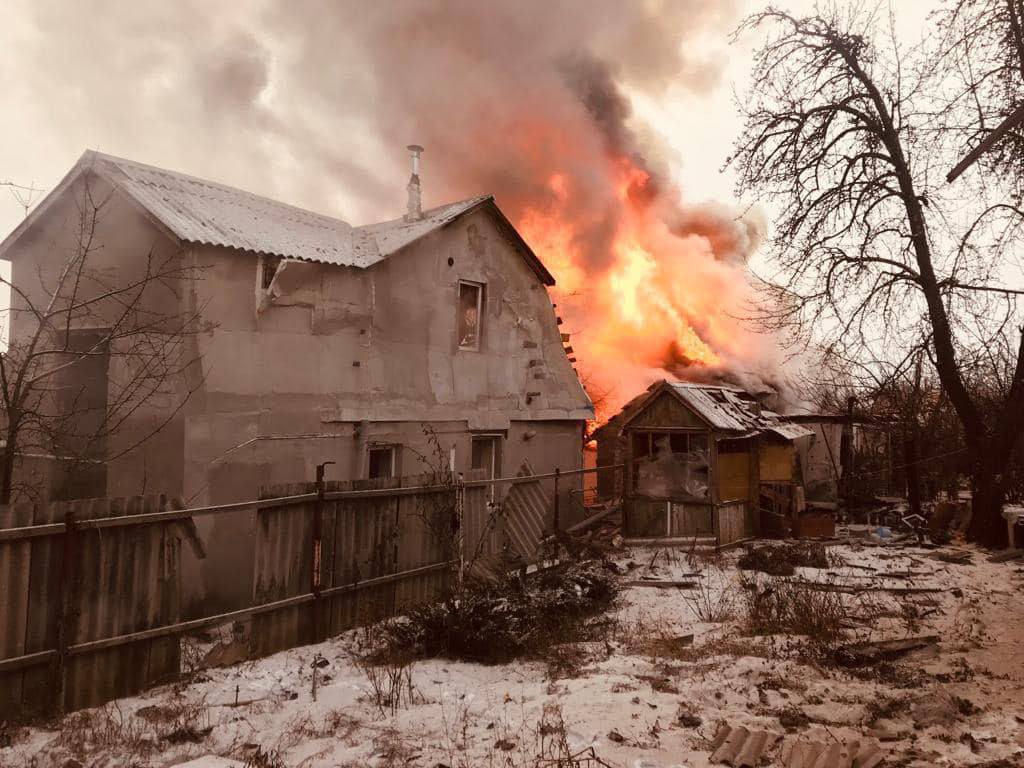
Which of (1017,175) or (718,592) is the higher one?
(1017,175)

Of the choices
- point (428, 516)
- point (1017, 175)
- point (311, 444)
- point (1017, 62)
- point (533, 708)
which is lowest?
point (533, 708)

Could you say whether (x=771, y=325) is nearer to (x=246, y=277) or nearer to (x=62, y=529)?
(x=246, y=277)

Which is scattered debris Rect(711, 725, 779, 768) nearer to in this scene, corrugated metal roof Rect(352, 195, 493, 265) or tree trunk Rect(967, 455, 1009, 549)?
corrugated metal roof Rect(352, 195, 493, 265)

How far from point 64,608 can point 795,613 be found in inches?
293

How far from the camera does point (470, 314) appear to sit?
1485cm

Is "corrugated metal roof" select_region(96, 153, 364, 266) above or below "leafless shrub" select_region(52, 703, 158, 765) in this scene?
above

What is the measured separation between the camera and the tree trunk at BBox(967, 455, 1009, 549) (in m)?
13.1

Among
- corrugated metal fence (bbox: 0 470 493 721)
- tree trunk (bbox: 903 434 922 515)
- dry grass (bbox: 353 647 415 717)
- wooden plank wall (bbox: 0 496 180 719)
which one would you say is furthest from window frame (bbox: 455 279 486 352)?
tree trunk (bbox: 903 434 922 515)

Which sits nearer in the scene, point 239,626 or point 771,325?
point 239,626

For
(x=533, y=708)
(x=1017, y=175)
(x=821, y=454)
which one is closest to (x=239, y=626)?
(x=533, y=708)

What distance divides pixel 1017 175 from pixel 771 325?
514 centimetres

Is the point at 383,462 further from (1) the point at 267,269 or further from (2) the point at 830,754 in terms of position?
(2) the point at 830,754

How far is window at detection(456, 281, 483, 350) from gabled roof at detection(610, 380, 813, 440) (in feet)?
12.6

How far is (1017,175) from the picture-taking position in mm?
12578
